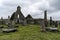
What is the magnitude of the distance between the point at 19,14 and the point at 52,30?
22147 millimetres

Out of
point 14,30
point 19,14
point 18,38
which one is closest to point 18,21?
point 19,14

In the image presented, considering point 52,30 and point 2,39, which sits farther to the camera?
point 52,30

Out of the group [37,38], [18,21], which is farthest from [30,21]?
[37,38]

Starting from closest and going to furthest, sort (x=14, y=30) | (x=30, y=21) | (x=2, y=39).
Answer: (x=2, y=39), (x=14, y=30), (x=30, y=21)

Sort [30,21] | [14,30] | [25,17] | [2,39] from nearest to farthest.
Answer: [2,39] < [14,30] < [30,21] < [25,17]

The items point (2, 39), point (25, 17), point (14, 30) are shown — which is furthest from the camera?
point (25, 17)

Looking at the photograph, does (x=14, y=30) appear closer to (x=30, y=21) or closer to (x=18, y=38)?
(x=18, y=38)

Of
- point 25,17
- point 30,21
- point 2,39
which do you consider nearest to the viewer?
point 2,39

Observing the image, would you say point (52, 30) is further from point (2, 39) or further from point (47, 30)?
point (2, 39)

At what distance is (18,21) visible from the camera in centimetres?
4728

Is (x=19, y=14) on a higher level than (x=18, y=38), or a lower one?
higher

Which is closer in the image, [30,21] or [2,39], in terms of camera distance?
[2,39]

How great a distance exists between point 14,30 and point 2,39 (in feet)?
19.8

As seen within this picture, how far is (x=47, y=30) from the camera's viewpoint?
2734cm
